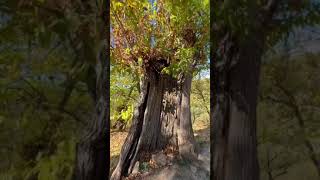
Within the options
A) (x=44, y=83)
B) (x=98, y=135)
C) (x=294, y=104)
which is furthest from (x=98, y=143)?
(x=294, y=104)

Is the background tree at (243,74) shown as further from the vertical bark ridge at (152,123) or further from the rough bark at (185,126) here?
the rough bark at (185,126)

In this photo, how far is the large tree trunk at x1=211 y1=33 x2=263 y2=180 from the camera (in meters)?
1.43

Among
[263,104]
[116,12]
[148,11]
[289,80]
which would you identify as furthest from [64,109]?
[148,11]

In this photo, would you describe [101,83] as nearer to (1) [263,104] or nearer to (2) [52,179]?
(2) [52,179]

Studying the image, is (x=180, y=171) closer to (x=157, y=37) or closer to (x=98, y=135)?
(x=157, y=37)

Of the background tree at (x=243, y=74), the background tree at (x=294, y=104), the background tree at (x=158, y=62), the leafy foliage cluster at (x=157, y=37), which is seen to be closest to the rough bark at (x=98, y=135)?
the background tree at (x=243, y=74)

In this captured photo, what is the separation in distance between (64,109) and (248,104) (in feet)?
2.69

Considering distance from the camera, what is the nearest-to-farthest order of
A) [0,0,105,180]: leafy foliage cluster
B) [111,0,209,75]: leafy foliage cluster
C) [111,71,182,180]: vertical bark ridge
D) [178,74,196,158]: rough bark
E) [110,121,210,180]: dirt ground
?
[0,0,105,180]: leafy foliage cluster, [111,0,209,75]: leafy foliage cluster, [110,121,210,180]: dirt ground, [111,71,182,180]: vertical bark ridge, [178,74,196,158]: rough bark

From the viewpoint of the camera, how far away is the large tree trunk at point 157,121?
6.60 meters

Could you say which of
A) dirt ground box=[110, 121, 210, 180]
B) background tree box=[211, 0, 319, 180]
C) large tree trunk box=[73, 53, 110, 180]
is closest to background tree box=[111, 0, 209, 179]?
dirt ground box=[110, 121, 210, 180]

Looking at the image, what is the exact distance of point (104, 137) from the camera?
147cm

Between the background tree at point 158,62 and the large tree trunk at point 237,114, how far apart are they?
12.1 feet

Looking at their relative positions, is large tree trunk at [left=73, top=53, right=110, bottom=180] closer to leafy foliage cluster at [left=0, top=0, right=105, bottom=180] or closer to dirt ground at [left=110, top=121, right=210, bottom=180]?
leafy foliage cluster at [left=0, top=0, right=105, bottom=180]

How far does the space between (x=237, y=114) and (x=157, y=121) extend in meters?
5.31
